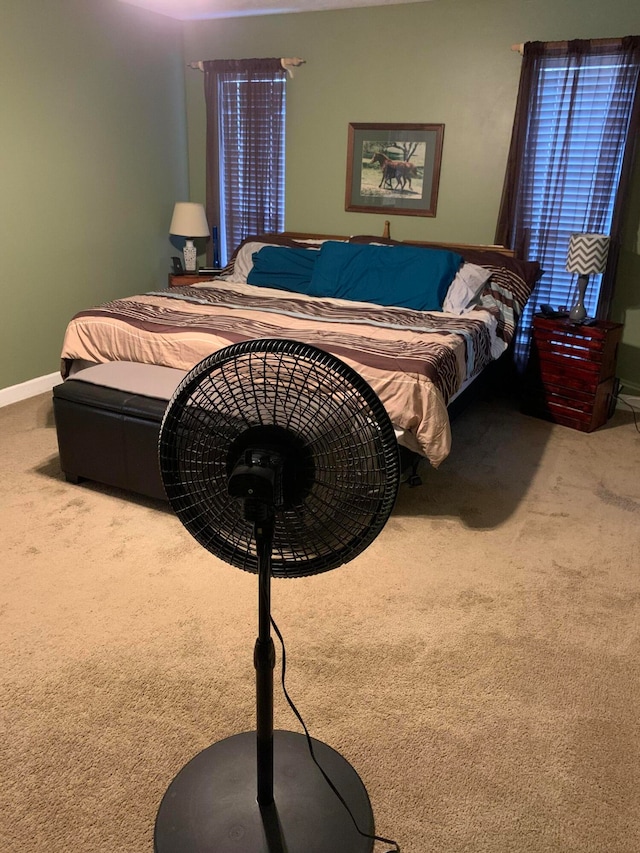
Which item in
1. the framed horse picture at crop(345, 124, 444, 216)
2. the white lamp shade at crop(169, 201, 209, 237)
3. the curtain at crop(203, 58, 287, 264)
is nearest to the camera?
the framed horse picture at crop(345, 124, 444, 216)

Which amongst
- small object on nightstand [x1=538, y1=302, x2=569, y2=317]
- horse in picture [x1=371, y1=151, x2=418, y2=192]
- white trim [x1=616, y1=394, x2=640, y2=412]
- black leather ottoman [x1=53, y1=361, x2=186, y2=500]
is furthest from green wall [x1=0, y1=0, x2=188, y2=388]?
white trim [x1=616, y1=394, x2=640, y2=412]

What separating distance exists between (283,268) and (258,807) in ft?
10.5

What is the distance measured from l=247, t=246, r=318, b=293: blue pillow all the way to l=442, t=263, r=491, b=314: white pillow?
858 mm

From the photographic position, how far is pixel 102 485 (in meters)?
2.84

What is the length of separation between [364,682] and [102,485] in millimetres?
1580

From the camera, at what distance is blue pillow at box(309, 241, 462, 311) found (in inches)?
141

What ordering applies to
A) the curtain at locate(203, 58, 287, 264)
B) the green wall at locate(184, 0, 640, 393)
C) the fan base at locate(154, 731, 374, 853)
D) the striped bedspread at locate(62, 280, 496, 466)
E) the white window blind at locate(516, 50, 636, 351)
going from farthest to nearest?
the curtain at locate(203, 58, 287, 264), the green wall at locate(184, 0, 640, 393), the white window blind at locate(516, 50, 636, 351), the striped bedspread at locate(62, 280, 496, 466), the fan base at locate(154, 731, 374, 853)

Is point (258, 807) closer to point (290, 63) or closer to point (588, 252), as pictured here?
point (588, 252)

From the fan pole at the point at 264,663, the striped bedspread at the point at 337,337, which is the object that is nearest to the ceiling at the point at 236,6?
the striped bedspread at the point at 337,337

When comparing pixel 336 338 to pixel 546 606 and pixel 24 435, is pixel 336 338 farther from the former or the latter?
pixel 24 435

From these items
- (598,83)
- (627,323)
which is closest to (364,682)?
(627,323)

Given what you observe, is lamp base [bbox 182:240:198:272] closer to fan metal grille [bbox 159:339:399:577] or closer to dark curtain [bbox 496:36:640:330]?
dark curtain [bbox 496:36:640:330]

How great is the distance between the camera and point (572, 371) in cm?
358

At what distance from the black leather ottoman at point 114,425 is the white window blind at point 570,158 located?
246cm
